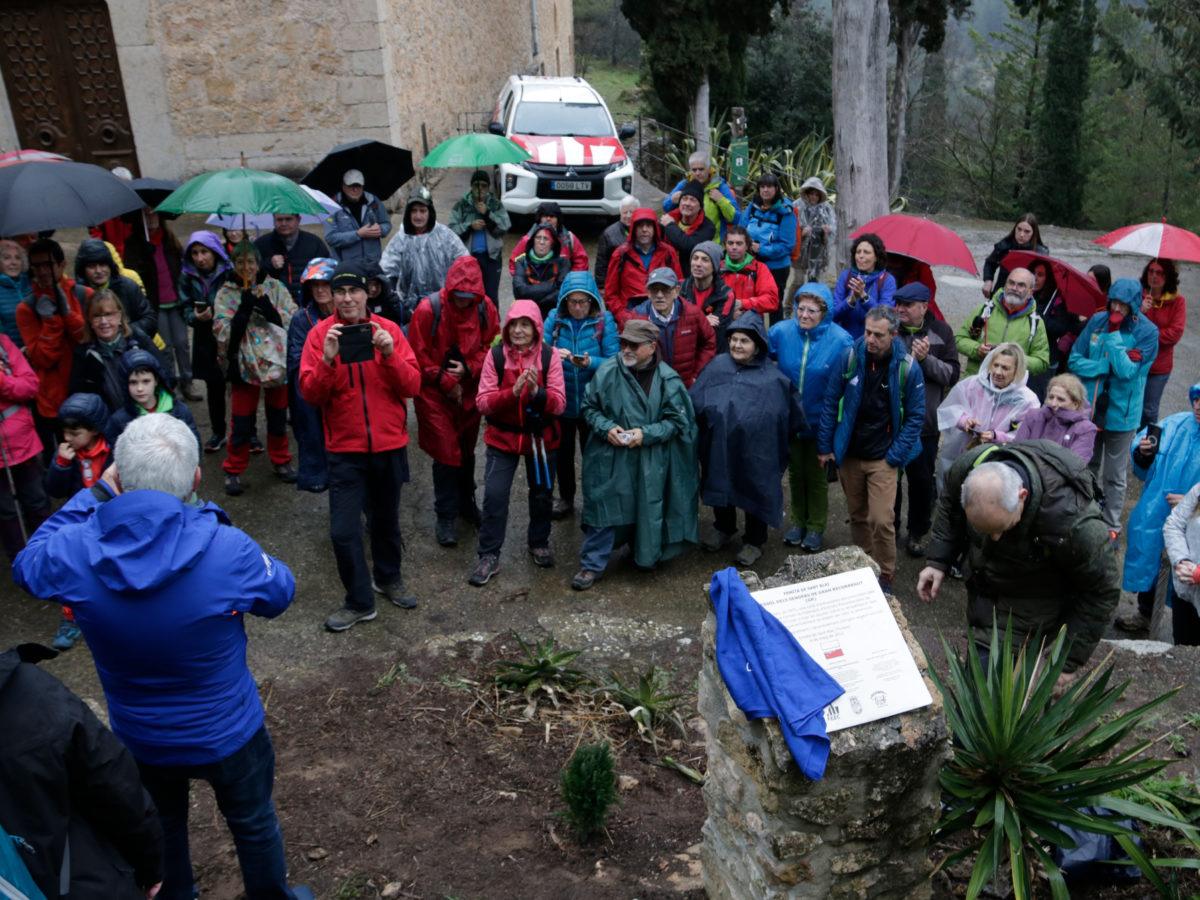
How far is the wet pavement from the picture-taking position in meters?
5.40

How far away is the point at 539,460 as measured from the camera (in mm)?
6152

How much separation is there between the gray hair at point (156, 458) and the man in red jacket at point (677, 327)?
12.4 ft

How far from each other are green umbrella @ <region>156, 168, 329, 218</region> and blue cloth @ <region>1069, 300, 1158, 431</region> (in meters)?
5.69

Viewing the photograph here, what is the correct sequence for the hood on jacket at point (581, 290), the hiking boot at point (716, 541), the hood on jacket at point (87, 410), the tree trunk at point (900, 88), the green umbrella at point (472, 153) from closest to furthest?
the hood on jacket at point (87, 410) → the hood on jacket at point (581, 290) → the hiking boot at point (716, 541) → the green umbrella at point (472, 153) → the tree trunk at point (900, 88)

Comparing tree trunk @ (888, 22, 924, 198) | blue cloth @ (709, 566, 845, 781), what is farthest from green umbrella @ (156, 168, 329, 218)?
tree trunk @ (888, 22, 924, 198)

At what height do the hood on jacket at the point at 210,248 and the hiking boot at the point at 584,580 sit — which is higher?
the hood on jacket at the point at 210,248

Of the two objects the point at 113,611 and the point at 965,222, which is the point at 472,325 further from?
the point at 965,222

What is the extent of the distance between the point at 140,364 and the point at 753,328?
142 inches

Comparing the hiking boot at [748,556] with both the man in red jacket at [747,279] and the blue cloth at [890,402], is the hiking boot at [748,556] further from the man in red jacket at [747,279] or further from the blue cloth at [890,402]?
the man in red jacket at [747,279]

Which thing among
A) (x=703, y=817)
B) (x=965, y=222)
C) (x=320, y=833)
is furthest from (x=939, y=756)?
(x=965, y=222)

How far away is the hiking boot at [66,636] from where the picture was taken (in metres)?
5.29

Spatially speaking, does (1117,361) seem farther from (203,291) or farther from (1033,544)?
(203,291)

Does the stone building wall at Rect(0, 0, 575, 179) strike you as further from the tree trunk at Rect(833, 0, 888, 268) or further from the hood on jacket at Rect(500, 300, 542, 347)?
the hood on jacket at Rect(500, 300, 542, 347)

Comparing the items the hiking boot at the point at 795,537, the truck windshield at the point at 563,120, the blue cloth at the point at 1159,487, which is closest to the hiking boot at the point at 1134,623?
the blue cloth at the point at 1159,487
